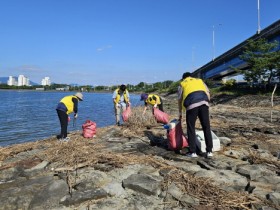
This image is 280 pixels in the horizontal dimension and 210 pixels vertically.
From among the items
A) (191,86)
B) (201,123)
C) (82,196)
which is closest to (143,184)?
(82,196)

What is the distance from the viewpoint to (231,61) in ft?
160

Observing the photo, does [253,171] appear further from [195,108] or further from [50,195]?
[50,195]

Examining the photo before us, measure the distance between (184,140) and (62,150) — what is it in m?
2.62

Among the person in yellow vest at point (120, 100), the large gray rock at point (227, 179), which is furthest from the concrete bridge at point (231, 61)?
the large gray rock at point (227, 179)

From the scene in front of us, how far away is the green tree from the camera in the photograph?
1065 inches

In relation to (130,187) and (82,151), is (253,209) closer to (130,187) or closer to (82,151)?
(130,187)

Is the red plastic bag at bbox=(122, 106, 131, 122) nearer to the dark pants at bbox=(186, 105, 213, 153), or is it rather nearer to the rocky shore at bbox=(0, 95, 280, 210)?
the rocky shore at bbox=(0, 95, 280, 210)

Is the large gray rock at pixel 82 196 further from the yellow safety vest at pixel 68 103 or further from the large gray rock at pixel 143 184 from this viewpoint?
the yellow safety vest at pixel 68 103

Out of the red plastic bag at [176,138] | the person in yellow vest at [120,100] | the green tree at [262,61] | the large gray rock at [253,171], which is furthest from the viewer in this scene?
the green tree at [262,61]

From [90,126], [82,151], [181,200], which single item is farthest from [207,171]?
[90,126]

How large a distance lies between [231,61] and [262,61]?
2222 cm

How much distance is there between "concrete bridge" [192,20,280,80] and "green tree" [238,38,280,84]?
186 centimetres

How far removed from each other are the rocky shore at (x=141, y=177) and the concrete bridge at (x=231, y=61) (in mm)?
28789

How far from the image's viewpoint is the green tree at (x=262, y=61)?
27.1 meters
